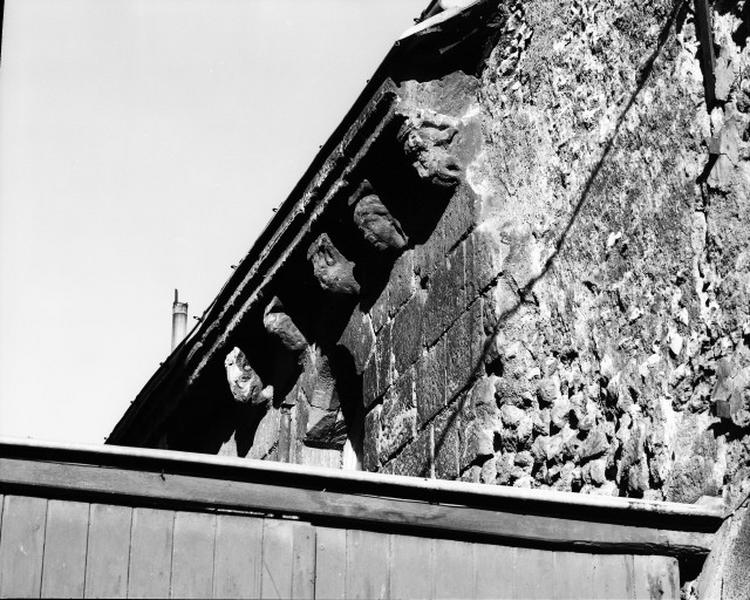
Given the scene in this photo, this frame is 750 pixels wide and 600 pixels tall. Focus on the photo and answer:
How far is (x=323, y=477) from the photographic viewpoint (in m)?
4.13

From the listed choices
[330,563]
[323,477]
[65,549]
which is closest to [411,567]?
[330,563]

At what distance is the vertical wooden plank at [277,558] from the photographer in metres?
3.99

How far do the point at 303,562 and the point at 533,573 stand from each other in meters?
0.65

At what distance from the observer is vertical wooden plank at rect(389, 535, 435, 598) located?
13.4 ft

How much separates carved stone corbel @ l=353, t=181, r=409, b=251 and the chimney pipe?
234 inches

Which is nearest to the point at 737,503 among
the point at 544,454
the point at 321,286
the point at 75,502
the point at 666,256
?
the point at 666,256

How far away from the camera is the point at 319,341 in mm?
7926

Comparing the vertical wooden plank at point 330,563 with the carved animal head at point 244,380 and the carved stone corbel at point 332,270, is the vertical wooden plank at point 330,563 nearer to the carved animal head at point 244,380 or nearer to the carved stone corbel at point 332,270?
the carved stone corbel at point 332,270

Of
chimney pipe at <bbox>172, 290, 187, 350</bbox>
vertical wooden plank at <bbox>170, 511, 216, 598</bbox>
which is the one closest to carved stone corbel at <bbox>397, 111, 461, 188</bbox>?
vertical wooden plank at <bbox>170, 511, 216, 598</bbox>

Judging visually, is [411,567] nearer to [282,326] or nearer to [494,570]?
[494,570]

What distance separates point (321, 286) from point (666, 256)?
2.85 meters

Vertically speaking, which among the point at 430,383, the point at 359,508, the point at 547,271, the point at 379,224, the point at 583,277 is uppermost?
the point at 379,224

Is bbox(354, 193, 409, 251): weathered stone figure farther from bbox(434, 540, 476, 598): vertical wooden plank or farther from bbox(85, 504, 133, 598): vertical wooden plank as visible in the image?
bbox(85, 504, 133, 598): vertical wooden plank

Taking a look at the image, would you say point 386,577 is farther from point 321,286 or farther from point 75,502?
point 321,286
